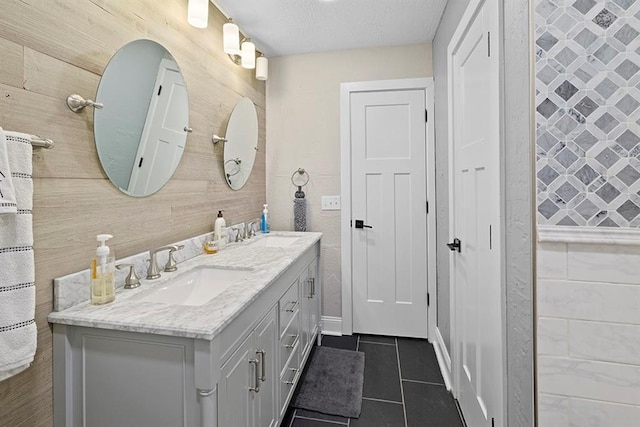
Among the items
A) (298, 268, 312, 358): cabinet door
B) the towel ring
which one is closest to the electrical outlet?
the towel ring

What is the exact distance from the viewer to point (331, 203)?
2744mm

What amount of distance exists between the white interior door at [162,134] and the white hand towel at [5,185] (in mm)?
553

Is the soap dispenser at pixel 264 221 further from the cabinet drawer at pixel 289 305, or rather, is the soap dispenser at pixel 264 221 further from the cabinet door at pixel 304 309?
the cabinet drawer at pixel 289 305

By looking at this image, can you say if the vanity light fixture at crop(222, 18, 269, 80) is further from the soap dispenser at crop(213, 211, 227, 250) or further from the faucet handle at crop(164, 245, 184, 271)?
the faucet handle at crop(164, 245, 184, 271)

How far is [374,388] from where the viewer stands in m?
2.00

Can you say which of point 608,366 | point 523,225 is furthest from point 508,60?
point 608,366

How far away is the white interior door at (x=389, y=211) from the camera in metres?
2.62

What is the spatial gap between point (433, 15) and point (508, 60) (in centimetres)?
138

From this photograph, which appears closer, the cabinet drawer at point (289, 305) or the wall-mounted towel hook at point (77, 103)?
the wall-mounted towel hook at point (77, 103)

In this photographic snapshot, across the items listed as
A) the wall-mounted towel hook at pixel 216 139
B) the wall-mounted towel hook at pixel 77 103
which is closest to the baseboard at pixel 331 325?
the wall-mounted towel hook at pixel 216 139

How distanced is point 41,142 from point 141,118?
1.62ft

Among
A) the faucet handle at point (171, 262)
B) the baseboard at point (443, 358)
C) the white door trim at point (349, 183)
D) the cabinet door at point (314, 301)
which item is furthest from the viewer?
the white door trim at point (349, 183)

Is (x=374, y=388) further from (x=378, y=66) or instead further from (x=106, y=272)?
(x=378, y=66)

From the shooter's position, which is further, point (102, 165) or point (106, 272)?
point (102, 165)
